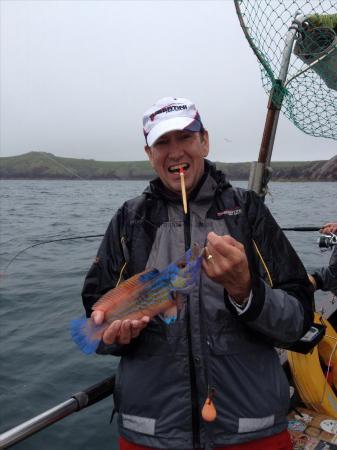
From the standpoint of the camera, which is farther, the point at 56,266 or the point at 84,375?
the point at 56,266

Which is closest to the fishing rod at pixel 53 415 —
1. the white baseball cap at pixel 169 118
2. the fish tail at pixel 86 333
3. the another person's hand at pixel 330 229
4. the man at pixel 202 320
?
the man at pixel 202 320

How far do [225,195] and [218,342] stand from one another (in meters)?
0.99

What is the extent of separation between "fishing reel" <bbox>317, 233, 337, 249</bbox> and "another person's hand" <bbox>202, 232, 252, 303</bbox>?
3991 mm

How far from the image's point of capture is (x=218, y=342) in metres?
2.49

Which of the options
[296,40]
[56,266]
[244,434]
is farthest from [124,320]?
[56,266]

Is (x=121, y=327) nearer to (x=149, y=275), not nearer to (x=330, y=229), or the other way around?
(x=149, y=275)

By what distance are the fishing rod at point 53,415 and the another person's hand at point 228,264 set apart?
5.41 ft

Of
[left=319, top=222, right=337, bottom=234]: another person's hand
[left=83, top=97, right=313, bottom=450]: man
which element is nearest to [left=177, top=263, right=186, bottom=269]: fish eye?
[left=83, top=97, right=313, bottom=450]: man

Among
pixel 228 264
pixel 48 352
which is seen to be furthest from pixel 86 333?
pixel 48 352

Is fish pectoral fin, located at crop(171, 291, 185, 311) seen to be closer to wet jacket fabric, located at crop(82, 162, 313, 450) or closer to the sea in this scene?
wet jacket fabric, located at crop(82, 162, 313, 450)

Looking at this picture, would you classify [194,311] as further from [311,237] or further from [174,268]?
[311,237]

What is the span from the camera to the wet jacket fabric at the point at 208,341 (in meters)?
2.43

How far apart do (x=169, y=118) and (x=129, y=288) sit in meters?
1.19

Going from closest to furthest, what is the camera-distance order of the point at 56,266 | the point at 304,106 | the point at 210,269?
1. the point at 210,269
2. the point at 304,106
3. the point at 56,266
